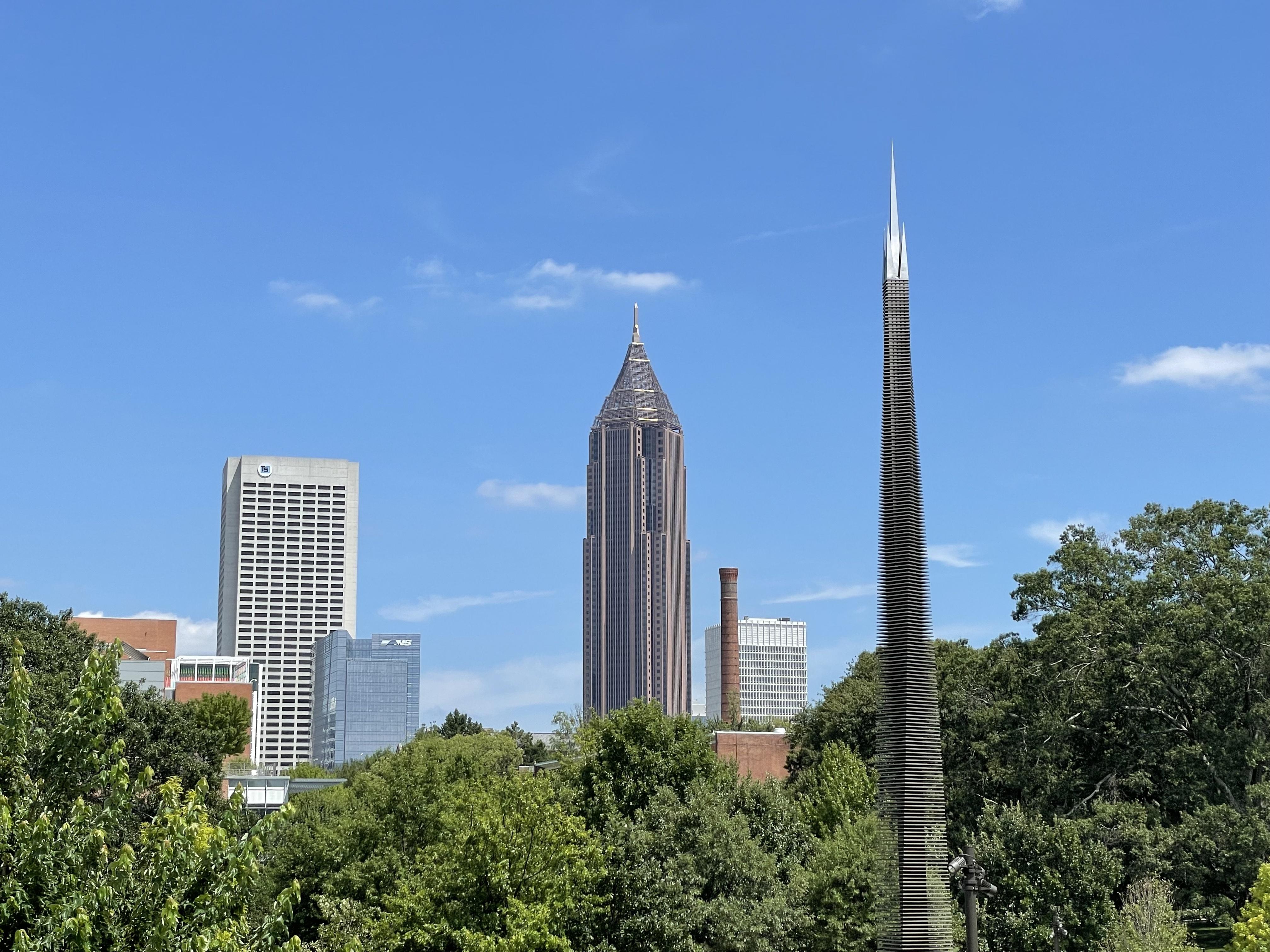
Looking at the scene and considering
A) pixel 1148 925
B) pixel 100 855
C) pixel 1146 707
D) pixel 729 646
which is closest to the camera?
pixel 100 855

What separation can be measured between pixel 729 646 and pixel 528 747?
4846 cm

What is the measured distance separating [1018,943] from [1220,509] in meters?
19.7

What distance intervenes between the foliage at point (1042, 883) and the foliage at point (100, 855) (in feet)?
82.3

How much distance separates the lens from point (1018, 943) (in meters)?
34.8

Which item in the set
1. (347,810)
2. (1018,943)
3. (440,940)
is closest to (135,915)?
(440,940)

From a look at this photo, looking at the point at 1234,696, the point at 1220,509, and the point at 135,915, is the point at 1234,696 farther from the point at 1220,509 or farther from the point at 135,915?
the point at 135,915

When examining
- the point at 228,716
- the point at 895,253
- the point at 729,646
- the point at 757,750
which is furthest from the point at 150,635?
the point at 895,253

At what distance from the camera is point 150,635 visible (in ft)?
431

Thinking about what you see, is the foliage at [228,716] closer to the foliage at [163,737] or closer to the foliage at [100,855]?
the foliage at [163,737]

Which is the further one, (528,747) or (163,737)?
(528,747)

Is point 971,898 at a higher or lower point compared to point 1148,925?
higher

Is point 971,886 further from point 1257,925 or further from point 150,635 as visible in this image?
point 150,635

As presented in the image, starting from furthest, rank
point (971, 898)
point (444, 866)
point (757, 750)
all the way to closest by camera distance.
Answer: point (757, 750), point (444, 866), point (971, 898)

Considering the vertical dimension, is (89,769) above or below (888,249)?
below
